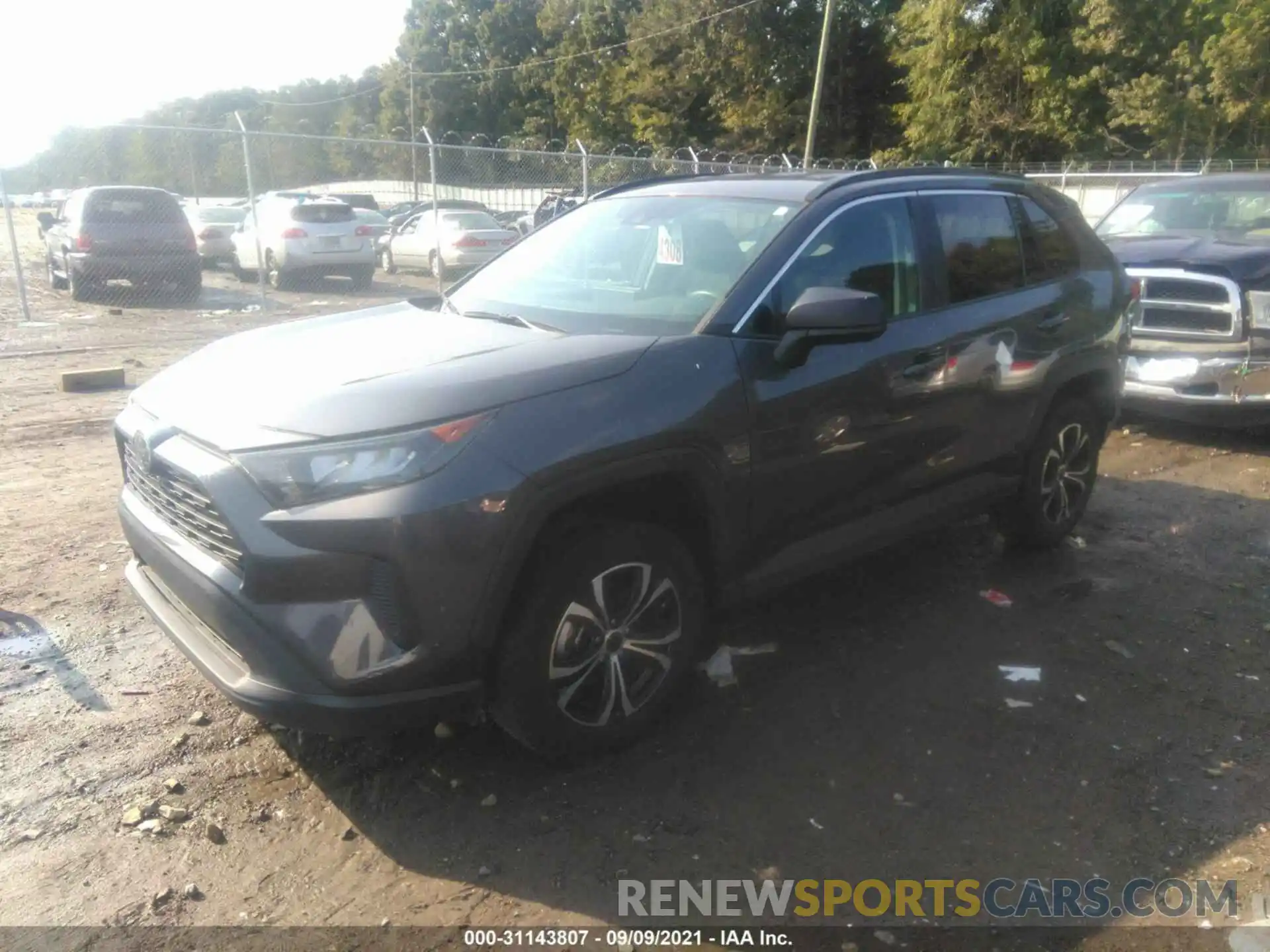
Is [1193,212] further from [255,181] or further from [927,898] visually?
[255,181]

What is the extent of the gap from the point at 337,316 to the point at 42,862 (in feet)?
7.35

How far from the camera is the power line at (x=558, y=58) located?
138ft

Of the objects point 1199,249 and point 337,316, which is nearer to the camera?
point 337,316

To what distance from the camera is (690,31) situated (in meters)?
43.5

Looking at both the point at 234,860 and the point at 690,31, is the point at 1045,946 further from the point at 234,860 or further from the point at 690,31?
the point at 690,31

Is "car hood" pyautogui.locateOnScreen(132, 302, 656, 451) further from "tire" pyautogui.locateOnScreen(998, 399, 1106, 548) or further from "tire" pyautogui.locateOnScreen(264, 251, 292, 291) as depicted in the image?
"tire" pyautogui.locateOnScreen(264, 251, 292, 291)

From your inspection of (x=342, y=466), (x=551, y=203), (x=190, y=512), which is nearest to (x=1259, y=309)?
(x=342, y=466)

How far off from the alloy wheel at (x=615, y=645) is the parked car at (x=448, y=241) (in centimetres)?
1407

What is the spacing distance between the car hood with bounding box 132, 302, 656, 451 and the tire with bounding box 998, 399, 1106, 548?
8.41ft

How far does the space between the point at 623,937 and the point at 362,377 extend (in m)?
1.75

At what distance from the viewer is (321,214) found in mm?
16125

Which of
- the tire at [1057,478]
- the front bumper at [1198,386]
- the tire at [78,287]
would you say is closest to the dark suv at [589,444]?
the tire at [1057,478]

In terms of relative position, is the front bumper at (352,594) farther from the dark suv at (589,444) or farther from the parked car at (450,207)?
the parked car at (450,207)

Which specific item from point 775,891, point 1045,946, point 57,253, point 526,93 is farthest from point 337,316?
point 526,93
